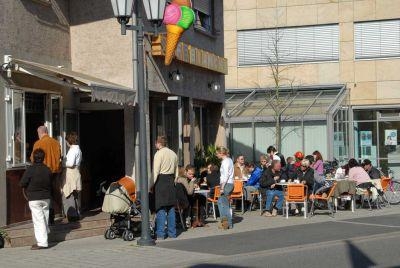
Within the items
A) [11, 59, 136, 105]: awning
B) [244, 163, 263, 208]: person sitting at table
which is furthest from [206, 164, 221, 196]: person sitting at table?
[11, 59, 136, 105]: awning

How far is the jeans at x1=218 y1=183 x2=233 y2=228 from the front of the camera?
15.2 m

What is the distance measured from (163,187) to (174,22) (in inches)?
174

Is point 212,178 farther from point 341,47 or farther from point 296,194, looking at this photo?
point 341,47

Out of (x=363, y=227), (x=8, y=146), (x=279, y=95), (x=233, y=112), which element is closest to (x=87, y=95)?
(x=8, y=146)

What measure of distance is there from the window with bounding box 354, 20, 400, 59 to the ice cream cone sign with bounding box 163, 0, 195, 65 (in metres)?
18.7

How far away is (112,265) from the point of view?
10.6 metres

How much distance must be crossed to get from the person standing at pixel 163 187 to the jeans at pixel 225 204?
71.6 inches

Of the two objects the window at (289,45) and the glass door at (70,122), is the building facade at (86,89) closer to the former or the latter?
the glass door at (70,122)

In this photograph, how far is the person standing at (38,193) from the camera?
1202cm

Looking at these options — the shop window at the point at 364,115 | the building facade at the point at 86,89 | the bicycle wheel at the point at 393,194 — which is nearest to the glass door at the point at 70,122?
the building facade at the point at 86,89

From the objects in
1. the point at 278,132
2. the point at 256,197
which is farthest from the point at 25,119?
the point at 278,132

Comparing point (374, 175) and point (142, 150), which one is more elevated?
point (142, 150)

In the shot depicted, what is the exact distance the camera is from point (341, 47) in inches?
1319

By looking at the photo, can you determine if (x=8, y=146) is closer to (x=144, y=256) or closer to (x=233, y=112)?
(x=144, y=256)
